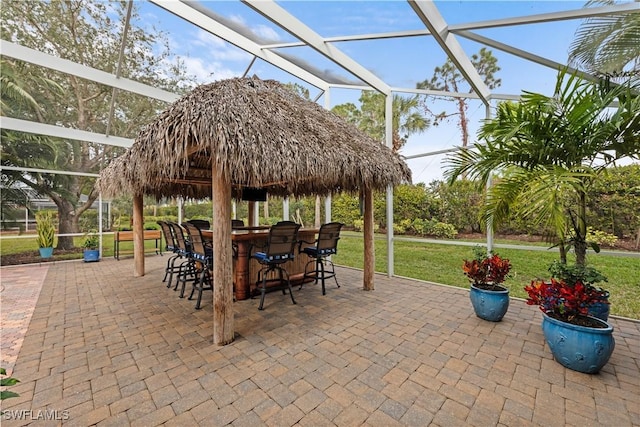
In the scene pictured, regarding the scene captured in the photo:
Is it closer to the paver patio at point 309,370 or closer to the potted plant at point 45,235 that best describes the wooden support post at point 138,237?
the paver patio at point 309,370

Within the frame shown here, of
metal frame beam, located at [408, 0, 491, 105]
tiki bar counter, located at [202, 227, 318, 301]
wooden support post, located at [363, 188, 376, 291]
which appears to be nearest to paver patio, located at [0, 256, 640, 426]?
tiki bar counter, located at [202, 227, 318, 301]

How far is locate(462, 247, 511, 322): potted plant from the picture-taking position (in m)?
3.62

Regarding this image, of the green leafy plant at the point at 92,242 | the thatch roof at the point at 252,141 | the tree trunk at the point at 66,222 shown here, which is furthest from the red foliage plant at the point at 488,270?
the tree trunk at the point at 66,222

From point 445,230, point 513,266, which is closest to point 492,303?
point 513,266

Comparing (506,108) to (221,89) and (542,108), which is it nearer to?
(542,108)

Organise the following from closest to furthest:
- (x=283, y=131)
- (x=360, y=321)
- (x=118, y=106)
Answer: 1. (x=283, y=131)
2. (x=360, y=321)
3. (x=118, y=106)

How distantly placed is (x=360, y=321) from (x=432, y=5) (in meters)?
4.08

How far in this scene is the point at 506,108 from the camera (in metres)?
3.19

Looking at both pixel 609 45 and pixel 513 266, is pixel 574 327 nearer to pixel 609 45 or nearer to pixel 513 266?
pixel 609 45

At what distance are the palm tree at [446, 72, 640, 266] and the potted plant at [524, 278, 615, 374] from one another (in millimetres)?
552

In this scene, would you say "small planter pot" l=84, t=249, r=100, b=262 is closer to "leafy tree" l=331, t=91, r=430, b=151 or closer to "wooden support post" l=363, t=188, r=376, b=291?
"wooden support post" l=363, t=188, r=376, b=291

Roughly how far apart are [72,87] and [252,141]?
8.32m

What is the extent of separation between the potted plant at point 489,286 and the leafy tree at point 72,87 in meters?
7.94

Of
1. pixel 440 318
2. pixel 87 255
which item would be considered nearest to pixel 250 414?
pixel 440 318
